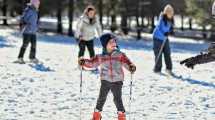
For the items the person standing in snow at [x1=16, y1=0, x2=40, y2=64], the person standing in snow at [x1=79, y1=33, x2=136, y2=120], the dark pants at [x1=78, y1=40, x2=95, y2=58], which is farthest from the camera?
the person standing in snow at [x1=16, y1=0, x2=40, y2=64]

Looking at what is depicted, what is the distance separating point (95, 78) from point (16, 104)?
4.27m

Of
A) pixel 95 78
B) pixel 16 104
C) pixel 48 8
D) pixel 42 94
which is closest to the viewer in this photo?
pixel 16 104

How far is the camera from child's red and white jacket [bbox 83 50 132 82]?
858 centimetres

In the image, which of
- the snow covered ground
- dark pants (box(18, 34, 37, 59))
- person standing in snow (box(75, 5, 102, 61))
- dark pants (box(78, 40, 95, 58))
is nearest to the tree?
the snow covered ground

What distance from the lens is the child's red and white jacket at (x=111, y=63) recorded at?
8.58 metres

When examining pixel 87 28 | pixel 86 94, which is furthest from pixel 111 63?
pixel 87 28

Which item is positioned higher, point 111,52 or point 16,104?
point 111,52

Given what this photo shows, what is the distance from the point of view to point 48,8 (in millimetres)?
43875

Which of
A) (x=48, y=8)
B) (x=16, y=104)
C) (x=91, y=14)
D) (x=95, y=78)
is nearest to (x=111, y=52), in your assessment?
(x=16, y=104)

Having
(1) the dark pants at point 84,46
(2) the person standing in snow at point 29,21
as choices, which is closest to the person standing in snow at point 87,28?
(1) the dark pants at point 84,46

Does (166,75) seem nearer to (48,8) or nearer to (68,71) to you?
(68,71)

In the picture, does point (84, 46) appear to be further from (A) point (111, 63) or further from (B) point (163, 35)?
(A) point (111, 63)

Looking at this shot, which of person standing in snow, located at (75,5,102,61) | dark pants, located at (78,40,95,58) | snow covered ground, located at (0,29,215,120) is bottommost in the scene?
snow covered ground, located at (0,29,215,120)

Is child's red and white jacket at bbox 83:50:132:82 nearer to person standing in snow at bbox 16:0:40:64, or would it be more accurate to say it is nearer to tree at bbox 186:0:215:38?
person standing in snow at bbox 16:0:40:64
